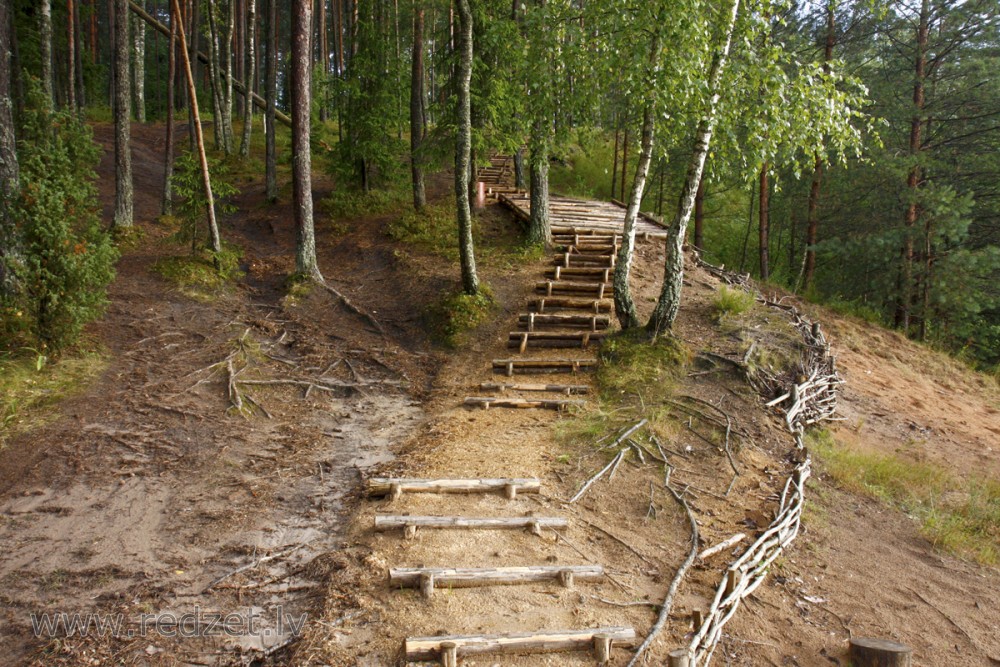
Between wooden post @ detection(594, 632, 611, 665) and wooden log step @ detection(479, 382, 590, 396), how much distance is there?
5.09 meters

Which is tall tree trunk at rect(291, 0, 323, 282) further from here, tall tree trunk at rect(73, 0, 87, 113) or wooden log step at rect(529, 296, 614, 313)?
tall tree trunk at rect(73, 0, 87, 113)

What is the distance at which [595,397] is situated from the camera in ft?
30.5

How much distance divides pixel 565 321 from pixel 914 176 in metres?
11.8

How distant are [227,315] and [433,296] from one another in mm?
3920

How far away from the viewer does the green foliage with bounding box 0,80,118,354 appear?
800 cm

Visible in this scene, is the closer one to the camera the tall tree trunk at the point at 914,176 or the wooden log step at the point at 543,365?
the wooden log step at the point at 543,365

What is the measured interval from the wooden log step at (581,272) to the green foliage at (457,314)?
1.60 m

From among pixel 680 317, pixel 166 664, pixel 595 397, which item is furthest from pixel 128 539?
→ pixel 680 317

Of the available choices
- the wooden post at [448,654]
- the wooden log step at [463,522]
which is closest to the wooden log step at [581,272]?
the wooden log step at [463,522]

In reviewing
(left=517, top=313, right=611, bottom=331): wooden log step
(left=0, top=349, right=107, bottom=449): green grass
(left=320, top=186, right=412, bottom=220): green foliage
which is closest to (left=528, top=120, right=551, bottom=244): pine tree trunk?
(left=517, top=313, right=611, bottom=331): wooden log step

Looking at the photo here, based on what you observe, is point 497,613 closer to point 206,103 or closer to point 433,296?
point 433,296

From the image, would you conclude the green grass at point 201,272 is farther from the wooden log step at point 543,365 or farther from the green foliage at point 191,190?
the wooden log step at point 543,365

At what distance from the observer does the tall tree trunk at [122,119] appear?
539 inches

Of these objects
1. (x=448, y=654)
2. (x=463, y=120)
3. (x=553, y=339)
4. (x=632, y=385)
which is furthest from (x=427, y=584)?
(x=463, y=120)
